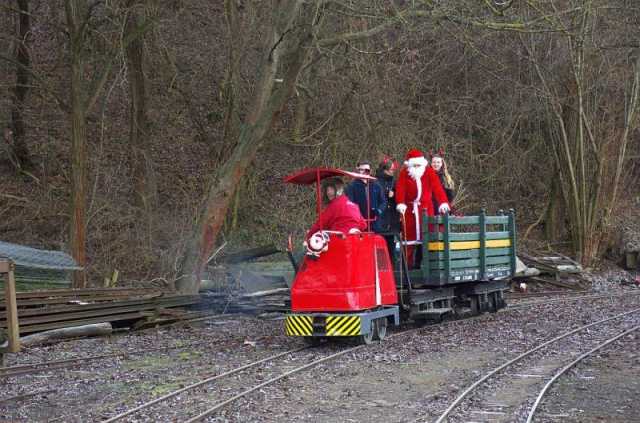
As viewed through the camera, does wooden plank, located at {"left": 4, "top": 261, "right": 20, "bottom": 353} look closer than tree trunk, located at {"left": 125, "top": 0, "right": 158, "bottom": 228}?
Yes

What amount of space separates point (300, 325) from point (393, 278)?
6.73ft

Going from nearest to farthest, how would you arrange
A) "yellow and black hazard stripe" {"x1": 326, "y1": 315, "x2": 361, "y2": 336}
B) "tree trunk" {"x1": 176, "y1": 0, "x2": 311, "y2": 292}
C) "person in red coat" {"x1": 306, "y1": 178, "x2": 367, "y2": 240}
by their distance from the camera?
"yellow and black hazard stripe" {"x1": 326, "y1": 315, "x2": 361, "y2": 336}
"person in red coat" {"x1": 306, "y1": 178, "x2": 367, "y2": 240}
"tree trunk" {"x1": 176, "y1": 0, "x2": 311, "y2": 292}

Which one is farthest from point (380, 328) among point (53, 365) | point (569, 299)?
point (569, 299)

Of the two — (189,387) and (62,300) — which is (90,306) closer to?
(62,300)

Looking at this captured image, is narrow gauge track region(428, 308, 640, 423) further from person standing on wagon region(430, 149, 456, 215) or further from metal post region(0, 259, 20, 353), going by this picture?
metal post region(0, 259, 20, 353)

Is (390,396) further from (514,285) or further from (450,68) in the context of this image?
(450,68)

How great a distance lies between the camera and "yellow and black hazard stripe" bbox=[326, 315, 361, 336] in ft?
38.5

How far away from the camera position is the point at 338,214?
39.9ft

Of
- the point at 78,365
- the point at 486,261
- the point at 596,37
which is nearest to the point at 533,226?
the point at 596,37

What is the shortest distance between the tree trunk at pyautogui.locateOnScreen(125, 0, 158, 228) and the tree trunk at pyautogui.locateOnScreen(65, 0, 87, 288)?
13.4 feet

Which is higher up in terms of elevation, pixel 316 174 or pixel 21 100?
pixel 21 100

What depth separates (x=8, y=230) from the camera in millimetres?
20781

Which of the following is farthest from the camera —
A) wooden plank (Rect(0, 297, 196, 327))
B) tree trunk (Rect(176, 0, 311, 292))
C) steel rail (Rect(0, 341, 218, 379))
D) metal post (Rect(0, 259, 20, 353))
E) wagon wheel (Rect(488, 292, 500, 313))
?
tree trunk (Rect(176, 0, 311, 292))

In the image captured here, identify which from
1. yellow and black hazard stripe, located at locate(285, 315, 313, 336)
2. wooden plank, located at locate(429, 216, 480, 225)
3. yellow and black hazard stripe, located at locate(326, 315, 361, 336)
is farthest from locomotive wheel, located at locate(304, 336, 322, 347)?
wooden plank, located at locate(429, 216, 480, 225)
